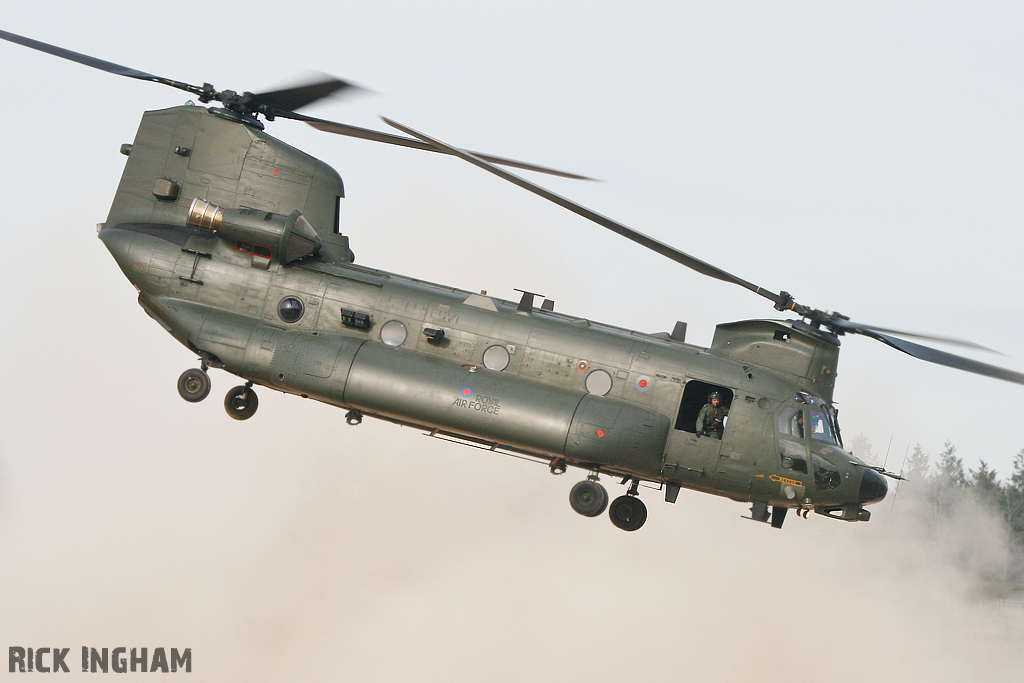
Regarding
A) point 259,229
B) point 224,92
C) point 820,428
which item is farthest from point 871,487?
point 224,92

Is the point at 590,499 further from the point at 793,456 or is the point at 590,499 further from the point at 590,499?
the point at 793,456

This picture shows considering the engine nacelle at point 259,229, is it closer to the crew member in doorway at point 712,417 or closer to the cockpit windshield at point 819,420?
the crew member in doorway at point 712,417

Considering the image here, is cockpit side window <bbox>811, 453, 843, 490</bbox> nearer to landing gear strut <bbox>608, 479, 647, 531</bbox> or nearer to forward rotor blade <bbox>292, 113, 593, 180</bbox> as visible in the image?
landing gear strut <bbox>608, 479, 647, 531</bbox>

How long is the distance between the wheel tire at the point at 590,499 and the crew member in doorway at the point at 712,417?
1720mm

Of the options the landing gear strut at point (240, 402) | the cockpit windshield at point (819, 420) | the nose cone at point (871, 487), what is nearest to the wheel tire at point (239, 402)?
the landing gear strut at point (240, 402)

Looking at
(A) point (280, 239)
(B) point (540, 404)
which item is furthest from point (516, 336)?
(A) point (280, 239)

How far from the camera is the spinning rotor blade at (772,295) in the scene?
13.5 m

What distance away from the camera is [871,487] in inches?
588

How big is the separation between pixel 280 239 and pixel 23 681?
2231cm

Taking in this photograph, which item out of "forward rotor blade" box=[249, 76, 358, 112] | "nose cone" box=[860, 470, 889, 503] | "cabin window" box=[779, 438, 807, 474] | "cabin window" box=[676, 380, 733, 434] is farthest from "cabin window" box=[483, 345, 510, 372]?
"nose cone" box=[860, 470, 889, 503]

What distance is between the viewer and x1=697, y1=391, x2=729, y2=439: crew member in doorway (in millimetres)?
15164

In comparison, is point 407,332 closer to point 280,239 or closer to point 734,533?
point 280,239

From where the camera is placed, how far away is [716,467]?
1503cm

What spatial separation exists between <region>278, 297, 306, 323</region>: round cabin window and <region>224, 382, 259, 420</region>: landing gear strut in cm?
130
